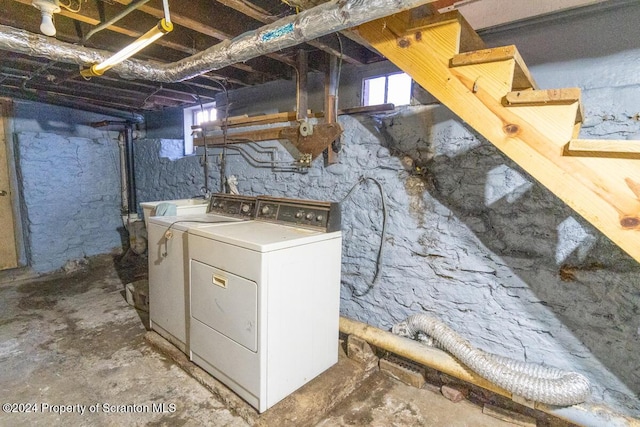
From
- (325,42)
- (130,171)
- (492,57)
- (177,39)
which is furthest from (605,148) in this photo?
(130,171)

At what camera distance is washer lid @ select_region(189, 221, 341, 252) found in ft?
5.18

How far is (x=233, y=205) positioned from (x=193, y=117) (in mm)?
2095

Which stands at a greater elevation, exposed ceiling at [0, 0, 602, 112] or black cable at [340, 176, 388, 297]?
exposed ceiling at [0, 0, 602, 112]

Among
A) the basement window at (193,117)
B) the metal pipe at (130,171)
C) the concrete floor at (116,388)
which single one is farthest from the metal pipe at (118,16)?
the metal pipe at (130,171)

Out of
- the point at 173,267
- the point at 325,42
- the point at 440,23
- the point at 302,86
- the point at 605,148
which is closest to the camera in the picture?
the point at 605,148

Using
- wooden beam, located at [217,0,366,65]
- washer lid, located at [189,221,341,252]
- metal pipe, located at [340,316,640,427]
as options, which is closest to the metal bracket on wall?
wooden beam, located at [217,0,366,65]

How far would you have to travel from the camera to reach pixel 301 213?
80.6 inches

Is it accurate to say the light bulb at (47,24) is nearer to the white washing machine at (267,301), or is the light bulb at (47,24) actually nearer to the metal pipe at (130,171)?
the white washing machine at (267,301)

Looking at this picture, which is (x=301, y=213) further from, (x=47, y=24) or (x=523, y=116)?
(x=47, y=24)

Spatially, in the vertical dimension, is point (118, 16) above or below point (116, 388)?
above

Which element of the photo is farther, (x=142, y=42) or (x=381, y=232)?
(x=381, y=232)

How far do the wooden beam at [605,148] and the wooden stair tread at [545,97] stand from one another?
0.46ft

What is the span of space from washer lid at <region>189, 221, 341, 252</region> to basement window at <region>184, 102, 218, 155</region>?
2.13 meters

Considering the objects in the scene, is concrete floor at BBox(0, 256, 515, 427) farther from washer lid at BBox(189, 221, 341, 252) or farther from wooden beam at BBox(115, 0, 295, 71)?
wooden beam at BBox(115, 0, 295, 71)
